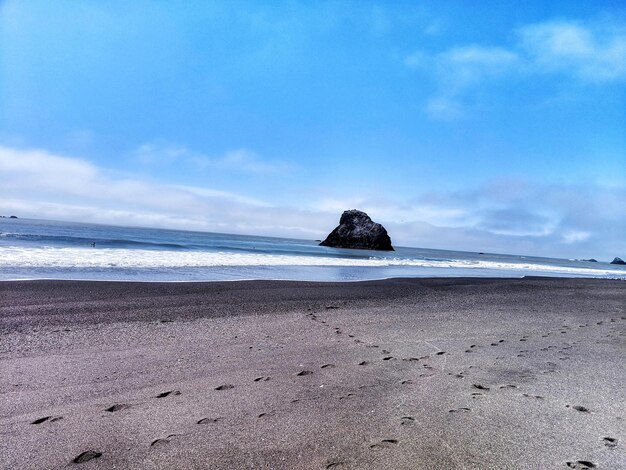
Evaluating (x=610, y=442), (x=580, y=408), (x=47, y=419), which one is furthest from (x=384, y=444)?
(x=47, y=419)

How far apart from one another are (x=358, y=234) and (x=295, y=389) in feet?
253

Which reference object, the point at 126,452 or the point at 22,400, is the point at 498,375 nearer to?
the point at 126,452

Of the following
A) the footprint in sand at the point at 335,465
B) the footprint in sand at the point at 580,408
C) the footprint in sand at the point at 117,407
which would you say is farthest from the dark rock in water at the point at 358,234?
the footprint in sand at the point at 335,465

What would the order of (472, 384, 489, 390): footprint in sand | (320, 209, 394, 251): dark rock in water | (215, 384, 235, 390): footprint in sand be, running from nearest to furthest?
(215, 384, 235, 390): footprint in sand → (472, 384, 489, 390): footprint in sand → (320, 209, 394, 251): dark rock in water

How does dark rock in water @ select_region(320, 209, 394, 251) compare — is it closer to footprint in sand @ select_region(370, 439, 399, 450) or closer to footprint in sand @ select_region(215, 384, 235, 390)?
footprint in sand @ select_region(215, 384, 235, 390)

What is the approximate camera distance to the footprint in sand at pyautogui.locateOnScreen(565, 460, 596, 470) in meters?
3.09

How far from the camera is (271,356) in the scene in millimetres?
5758

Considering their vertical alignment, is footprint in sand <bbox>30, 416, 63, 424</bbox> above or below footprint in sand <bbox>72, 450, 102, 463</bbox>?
below

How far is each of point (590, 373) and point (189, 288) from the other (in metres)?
10.1

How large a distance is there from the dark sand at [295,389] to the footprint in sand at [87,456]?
24mm

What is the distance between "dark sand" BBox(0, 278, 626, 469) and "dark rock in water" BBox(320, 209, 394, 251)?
230ft

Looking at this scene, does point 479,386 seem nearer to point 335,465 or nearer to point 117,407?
point 335,465

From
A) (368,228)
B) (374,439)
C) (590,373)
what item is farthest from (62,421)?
(368,228)

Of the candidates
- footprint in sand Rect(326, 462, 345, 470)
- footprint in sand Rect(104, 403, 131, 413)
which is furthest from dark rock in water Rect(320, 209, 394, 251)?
footprint in sand Rect(326, 462, 345, 470)
